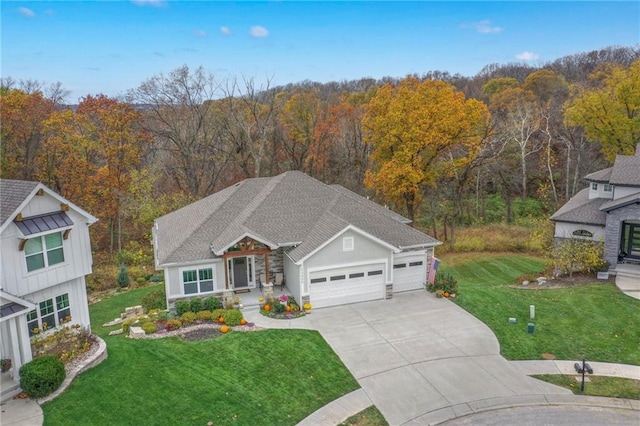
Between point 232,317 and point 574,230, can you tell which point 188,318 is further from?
point 574,230

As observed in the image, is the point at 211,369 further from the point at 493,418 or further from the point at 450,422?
the point at 493,418

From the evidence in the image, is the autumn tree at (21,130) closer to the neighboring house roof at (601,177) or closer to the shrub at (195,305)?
the shrub at (195,305)

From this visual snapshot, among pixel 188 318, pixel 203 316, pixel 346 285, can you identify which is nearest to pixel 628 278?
pixel 346 285

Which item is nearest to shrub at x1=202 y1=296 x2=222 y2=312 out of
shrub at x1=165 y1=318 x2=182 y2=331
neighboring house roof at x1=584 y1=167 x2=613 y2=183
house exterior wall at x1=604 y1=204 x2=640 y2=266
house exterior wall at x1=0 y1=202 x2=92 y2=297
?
shrub at x1=165 y1=318 x2=182 y2=331

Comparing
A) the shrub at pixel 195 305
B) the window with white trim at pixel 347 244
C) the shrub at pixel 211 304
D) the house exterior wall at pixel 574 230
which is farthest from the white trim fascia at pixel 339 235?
the house exterior wall at pixel 574 230

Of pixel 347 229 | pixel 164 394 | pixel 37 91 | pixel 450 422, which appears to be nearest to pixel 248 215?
pixel 347 229

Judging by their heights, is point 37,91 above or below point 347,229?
above

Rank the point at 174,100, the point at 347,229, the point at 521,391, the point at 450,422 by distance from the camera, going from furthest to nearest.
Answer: the point at 174,100, the point at 347,229, the point at 521,391, the point at 450,422
